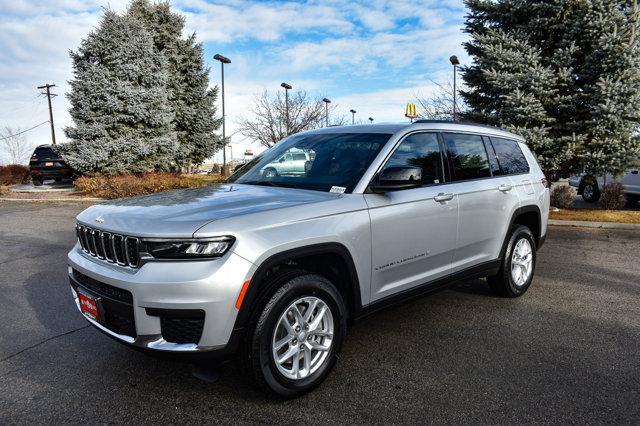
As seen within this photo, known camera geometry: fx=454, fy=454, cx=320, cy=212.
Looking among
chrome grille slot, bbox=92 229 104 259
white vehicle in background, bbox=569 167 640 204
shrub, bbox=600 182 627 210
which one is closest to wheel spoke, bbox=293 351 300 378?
chrome grille slot, bbox=92 229 104 259

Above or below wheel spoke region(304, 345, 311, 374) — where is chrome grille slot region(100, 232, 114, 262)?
above

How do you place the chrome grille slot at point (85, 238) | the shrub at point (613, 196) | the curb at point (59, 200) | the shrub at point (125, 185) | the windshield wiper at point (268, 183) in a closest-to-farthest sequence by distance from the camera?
the chrome grille slot at point (85, 238)
the windshield wiper at point (268, 183)
the shrub at point (613, 196)
the curb at point (59, 200)
the shrub at point (125, 185)

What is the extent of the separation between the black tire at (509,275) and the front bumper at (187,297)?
3126 millimetres

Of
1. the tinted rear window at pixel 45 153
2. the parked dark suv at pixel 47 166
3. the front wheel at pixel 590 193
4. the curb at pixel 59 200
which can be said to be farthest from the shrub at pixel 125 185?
the front wheel at pixel 590 193

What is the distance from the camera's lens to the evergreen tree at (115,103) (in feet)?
58.7

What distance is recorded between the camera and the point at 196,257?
251 centimetres

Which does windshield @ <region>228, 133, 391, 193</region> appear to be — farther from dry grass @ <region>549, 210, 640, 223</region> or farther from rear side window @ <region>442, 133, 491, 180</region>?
dry grass @ <region>549, 210, 640, 223</region>

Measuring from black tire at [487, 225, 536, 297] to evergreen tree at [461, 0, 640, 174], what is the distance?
6373 millimetres

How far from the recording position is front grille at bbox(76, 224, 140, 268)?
267 centimetres

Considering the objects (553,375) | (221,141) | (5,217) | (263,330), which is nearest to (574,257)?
(553,375)

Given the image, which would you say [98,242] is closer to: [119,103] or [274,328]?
[274,328]

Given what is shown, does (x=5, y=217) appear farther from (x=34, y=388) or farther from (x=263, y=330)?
(x=263, y=330)

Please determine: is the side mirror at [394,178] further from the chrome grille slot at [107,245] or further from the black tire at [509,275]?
the black tire at [509,275]

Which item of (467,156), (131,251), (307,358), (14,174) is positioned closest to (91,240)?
(131,251)
